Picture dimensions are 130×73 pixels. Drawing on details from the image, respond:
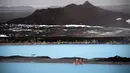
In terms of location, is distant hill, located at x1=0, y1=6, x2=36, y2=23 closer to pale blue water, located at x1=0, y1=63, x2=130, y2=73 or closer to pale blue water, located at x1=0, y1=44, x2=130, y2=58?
pale blue water, located at x1=0, y1=44, x2=130, y2=58

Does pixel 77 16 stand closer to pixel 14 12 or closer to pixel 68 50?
pixel 68 50

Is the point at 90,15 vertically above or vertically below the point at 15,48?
above

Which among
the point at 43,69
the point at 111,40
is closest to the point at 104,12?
the point at 111,40

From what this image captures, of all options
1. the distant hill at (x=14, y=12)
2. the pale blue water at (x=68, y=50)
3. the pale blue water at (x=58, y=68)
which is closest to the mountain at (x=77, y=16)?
the distant hill at (x=14, y=12)

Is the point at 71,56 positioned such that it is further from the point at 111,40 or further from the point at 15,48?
the point at 15,48

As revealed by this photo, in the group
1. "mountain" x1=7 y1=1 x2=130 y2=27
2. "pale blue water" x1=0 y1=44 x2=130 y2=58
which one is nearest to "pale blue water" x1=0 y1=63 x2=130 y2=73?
"pale blue water" x1=0 y1=44 x2=130 y2=58

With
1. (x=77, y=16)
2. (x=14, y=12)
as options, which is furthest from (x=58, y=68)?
(x=14, y=12)
